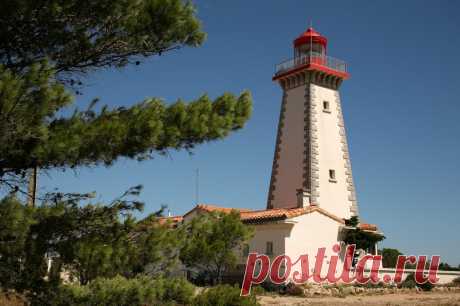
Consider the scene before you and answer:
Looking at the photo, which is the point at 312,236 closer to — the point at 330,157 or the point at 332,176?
the point at 332,176

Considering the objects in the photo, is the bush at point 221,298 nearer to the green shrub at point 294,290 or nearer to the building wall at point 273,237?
the green shrub at point 294,290

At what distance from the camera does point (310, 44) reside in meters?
29.1

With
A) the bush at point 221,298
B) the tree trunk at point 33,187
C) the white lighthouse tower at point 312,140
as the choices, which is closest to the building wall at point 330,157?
the white lighthouse tower at point 312,140

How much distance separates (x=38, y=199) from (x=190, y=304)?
268 cm

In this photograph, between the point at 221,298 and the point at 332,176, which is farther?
the point at 332,176

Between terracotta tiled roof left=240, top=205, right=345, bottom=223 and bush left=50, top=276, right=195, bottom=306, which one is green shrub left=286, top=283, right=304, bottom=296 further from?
bush left=50, top=276, right=195, bottom=306

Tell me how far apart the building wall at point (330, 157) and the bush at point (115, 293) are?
19.1 m

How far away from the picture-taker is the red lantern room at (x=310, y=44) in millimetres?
29188

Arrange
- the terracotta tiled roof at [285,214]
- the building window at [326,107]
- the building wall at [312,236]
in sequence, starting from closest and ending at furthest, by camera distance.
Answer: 1. the terracotta tiled roof at [285,214]
2. the building wall at [312,236]
3. the building window at [326,107]

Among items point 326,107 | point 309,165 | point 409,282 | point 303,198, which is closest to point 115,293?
point 303,198

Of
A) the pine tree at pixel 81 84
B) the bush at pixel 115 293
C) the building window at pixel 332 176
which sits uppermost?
the building window at pixel 332 176

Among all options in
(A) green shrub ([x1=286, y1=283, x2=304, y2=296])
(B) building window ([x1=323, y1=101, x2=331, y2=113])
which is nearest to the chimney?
(A) green shrub ([x1=286, y1=283, x2=304, y2=296])

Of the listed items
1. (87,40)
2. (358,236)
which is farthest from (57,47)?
(358,236)

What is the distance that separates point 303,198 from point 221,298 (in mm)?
17452
